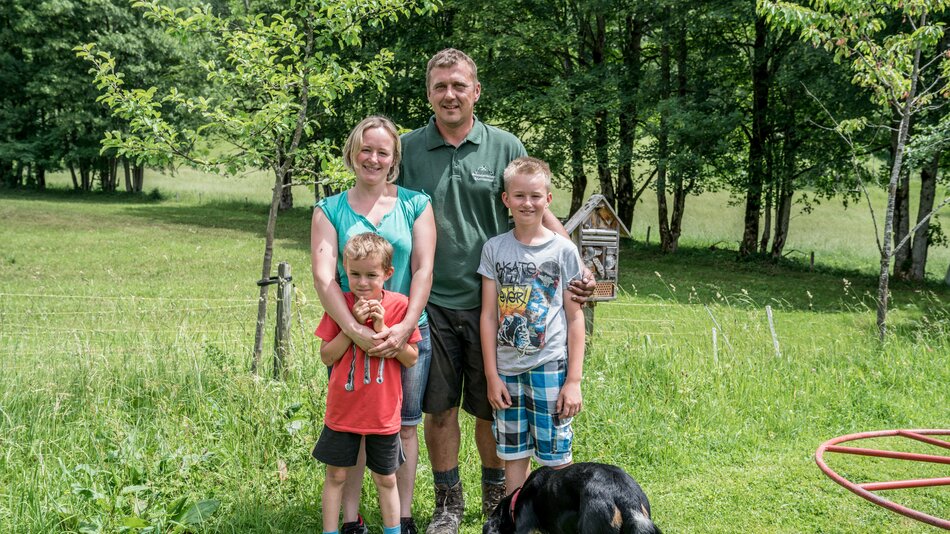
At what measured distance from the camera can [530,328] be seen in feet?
11.0

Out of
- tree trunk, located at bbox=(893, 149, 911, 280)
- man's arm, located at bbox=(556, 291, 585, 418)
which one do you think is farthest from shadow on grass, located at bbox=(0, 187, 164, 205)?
man's arm, located at bbox=(556, 291, 585, 418)

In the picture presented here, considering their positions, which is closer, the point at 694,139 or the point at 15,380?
the point at 15,380

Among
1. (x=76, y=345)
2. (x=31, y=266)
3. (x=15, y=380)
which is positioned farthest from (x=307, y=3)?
(x=31, y=266)

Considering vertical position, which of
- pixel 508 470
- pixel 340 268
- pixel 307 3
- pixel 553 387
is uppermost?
pixel 307 3

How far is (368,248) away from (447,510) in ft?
4.85

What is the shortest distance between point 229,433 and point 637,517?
247 cm

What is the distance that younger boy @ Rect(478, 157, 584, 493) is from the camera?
3350 millimetres

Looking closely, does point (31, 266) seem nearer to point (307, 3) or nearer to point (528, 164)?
point (307, 3)

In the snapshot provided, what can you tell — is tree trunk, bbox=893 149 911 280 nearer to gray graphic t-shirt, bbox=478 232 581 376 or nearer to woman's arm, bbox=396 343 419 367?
gray graphic t-shirt, bbox=478 232 581 376

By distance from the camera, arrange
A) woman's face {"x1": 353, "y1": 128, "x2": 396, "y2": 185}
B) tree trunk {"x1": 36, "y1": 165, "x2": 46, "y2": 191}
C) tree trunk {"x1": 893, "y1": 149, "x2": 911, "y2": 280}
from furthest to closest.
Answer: tree trunk {"x1": 36, "y1": 165, "x2": 46, "y2": 191} → tree trunk {"x1": 893, "y1": 149, "x2": 911, "y2": 280} → woman's face {"x1": 353, "y1": 128, "x2": 396, "y2": 185}

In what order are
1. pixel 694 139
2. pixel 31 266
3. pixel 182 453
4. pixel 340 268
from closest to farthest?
pixel 340 268 → pixel 182 453 → pixel 31 266 → pixel 694 139

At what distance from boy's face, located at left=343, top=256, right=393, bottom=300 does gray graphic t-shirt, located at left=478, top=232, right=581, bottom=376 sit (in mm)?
578

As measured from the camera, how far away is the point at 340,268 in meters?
3.22

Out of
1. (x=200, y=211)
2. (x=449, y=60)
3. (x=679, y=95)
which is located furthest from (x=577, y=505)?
(x=200, y=211)
